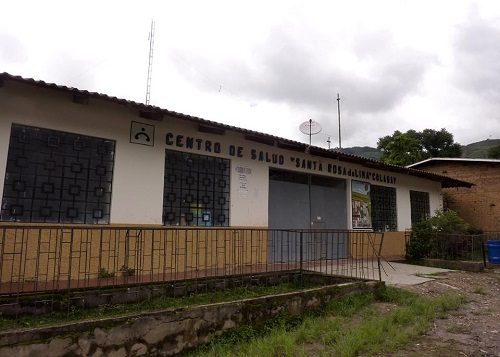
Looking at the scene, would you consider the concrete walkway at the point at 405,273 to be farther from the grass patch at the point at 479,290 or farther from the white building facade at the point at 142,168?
the white building facade at the point at 142,168

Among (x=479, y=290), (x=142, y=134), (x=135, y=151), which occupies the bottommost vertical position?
(x=479, y=290)

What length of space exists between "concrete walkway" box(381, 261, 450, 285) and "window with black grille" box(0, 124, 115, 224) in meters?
5.86

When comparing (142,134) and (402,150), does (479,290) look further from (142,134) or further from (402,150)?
(402,150)

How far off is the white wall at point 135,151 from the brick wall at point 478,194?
10764 millimetres

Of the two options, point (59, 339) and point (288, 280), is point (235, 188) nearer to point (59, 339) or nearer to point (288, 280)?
point (288, 280)

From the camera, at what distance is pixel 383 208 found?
1291cm

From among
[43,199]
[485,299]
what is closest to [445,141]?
[485,299]

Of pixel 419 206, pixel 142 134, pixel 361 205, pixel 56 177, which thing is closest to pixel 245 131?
pixel 142 134

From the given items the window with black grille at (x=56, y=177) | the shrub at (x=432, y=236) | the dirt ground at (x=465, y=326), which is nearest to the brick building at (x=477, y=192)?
the shrub at (x=432, y=236)

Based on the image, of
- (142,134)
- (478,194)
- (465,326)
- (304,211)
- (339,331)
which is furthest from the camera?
(478,194)

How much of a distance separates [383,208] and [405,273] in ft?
13.6

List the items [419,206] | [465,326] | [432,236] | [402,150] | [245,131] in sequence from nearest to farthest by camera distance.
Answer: [465,326]
[245,131]
[432,236]
[419,206]
[402,150]

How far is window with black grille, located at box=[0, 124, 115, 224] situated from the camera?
5930 millimetres

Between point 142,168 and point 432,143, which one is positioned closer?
point 142,168
